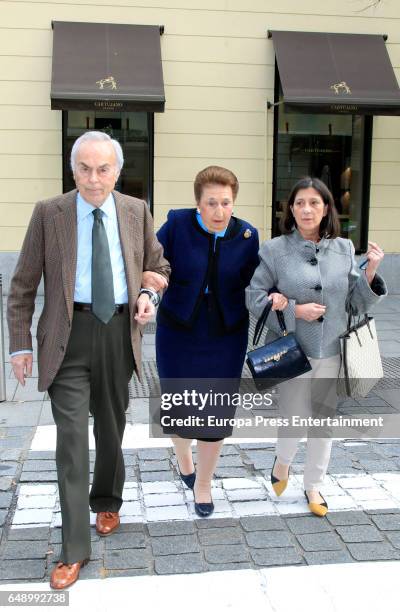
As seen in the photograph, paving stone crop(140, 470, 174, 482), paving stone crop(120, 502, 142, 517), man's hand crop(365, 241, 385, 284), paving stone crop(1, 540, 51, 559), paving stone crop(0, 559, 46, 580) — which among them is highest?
man's hand crop(365, 241, 385, 284)

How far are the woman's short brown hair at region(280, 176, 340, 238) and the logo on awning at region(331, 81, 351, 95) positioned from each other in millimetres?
6914

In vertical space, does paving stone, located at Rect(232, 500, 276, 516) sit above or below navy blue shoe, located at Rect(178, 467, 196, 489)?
below

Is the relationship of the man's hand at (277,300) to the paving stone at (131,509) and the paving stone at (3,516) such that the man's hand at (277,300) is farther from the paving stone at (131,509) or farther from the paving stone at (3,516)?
the paving stone at (3,516)

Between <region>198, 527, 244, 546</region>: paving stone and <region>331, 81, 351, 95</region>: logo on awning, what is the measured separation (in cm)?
782

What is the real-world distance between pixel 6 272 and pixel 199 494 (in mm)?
7508

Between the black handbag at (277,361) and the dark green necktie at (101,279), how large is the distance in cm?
78

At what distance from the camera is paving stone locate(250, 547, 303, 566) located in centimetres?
321

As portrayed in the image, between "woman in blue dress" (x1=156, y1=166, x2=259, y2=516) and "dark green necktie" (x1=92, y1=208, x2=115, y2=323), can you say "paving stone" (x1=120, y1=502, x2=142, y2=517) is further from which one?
"dark green necktie" (x1=92, y1=208, x2=115, y2=323)

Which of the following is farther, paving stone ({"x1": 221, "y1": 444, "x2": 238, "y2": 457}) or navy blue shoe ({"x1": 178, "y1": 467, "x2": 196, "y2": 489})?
paving stone ({"x1": 221, "y1": 444, "x2": 238, "y2": 457})

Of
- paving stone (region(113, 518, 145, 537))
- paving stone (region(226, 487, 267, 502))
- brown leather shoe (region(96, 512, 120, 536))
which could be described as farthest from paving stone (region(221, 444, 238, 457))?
brown leather shoe (region(96, 512, 120, 536))

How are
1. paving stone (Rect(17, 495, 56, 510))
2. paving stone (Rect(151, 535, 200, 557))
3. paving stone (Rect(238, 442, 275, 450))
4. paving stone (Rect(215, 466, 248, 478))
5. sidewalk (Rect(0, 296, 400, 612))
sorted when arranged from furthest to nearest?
1. paving stone (Rect(238, 442, 275, 450))
2. paving stone (Rect(215, 466, 248, 478))
3. paving stone (Rect(17, 495, 56, 510))
4. paving stone (Rect(151, 535, 200, 557))
5. sidewalk (Rect(0, 296, 400, 612))

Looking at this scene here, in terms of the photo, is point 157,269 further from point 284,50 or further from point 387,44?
point 387,44

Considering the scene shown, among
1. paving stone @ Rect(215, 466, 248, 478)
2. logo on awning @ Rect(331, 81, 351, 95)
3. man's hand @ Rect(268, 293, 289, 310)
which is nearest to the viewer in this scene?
man's hand @ Rect(268, 293, 289, 310)

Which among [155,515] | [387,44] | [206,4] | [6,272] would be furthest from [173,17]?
[155,515]
